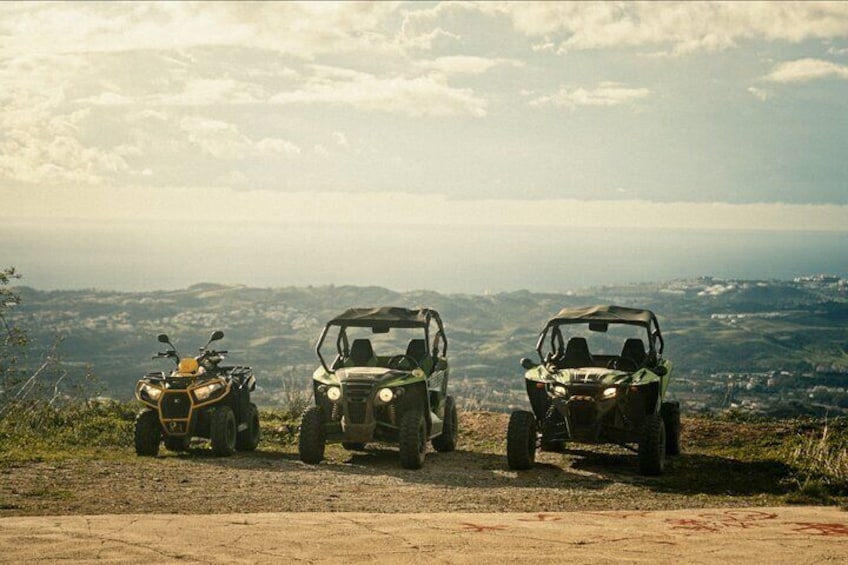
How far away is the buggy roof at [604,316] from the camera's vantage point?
1541 centimetres

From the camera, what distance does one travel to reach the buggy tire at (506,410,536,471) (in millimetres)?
14133

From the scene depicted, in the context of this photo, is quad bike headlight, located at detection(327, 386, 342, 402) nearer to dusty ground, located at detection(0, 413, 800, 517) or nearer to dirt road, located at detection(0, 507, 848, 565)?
dusty ground, located at detection(0, 413, 800, 517)

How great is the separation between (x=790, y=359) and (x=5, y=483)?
86.2 metres

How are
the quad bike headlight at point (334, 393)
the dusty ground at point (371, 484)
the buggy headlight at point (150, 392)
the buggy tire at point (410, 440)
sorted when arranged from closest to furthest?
the dusty ground at point (371, 484) → the buggy tire at point (410, 440) → the quad bike headlight at point (334, 393) → the buggy headlight at point (150, 392)

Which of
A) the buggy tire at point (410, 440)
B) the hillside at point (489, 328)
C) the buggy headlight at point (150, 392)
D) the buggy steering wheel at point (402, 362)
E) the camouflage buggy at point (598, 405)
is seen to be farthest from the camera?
the hillside at point (489, 328)

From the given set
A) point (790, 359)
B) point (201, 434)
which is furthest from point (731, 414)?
point (790, 359)

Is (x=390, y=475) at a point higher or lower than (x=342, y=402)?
lower

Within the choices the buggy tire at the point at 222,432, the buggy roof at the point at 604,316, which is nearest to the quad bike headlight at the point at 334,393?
the buggy tire at the point at 222,432

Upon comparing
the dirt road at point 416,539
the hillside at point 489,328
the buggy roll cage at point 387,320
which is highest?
the buggy roll cage at point 387,320

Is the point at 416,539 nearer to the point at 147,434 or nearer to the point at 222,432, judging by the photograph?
the point at 222,432

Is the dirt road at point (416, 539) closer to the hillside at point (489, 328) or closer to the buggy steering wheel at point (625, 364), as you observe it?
the buggy steering wheel at point (625, 364)

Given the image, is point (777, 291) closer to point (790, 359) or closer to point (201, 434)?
point (790, 359)

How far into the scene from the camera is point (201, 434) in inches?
606

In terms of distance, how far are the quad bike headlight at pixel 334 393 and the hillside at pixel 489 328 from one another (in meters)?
42.8
